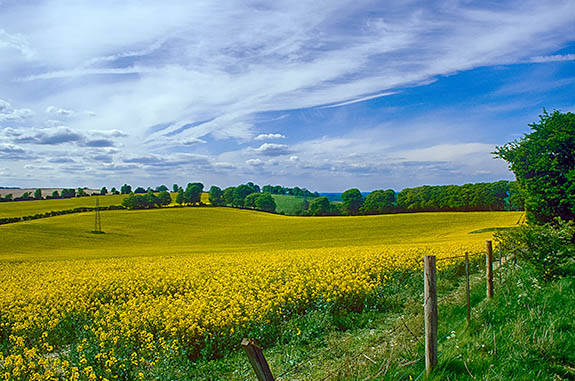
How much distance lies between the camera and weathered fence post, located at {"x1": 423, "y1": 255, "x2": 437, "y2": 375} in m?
4.23

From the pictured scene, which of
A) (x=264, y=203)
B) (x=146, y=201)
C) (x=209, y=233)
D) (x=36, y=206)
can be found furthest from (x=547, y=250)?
(x=36, y=206)

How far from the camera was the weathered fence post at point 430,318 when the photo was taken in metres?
4.23

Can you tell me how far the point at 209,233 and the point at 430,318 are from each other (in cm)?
4704

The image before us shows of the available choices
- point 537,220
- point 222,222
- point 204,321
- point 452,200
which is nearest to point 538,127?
point 537,220

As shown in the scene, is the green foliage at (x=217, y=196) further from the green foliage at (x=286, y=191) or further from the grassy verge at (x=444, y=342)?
the grassy verge at (x=444, y=342)

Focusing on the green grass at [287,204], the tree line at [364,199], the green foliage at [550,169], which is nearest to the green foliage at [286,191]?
the green grass at [287,204]

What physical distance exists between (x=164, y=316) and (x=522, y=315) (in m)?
6.19

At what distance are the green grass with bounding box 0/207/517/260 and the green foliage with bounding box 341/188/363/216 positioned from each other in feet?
97.5

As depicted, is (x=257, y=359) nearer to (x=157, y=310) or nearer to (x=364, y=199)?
(x=157, y=310)

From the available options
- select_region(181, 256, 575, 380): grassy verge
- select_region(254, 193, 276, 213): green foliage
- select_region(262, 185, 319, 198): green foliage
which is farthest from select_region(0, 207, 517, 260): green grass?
select_region(262, 185, 319, 198): green foliage

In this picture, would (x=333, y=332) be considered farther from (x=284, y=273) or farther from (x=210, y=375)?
(x=284, y=273)

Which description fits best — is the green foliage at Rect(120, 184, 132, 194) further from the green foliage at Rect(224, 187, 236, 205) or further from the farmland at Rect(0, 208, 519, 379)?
the farmland at Rect(0, 208, 519, 379)

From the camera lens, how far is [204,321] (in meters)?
7.53

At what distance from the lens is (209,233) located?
49.8 m
